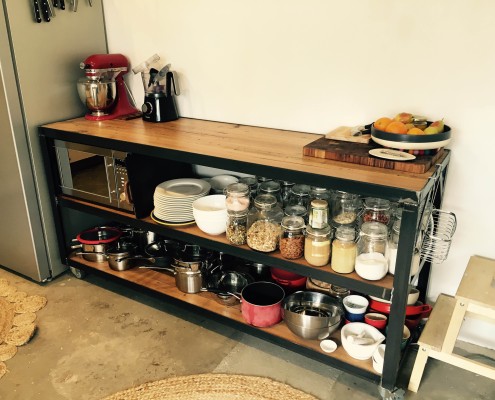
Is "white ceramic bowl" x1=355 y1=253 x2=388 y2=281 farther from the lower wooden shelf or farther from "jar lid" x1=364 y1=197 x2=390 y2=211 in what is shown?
the lower wooden shelf

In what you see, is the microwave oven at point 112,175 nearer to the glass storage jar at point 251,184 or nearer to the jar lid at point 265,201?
the glass storage jar at point 251,184

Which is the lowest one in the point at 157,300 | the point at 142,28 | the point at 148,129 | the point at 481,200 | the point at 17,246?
the point at 157,300

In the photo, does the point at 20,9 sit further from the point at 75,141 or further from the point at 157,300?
the point at 157,300

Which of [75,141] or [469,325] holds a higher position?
[75,141]

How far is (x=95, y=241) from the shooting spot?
7.95ft

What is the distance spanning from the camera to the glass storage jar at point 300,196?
2004mm

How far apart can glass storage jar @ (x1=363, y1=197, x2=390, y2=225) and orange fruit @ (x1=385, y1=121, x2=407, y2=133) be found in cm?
29

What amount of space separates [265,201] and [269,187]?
148 mm

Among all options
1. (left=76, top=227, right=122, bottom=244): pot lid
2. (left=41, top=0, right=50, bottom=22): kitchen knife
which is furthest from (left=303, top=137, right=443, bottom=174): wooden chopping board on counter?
(left=41, top=0, right=50, bottom=22): kitchen knife

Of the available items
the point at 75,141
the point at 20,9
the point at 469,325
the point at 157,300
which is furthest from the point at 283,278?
the point at 20,9

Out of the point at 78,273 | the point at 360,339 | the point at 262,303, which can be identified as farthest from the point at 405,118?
the point at 78,273

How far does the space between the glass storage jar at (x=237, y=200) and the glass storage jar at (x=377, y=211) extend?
479mm

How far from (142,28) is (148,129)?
1.91 ft

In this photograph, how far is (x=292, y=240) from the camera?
177 cm
